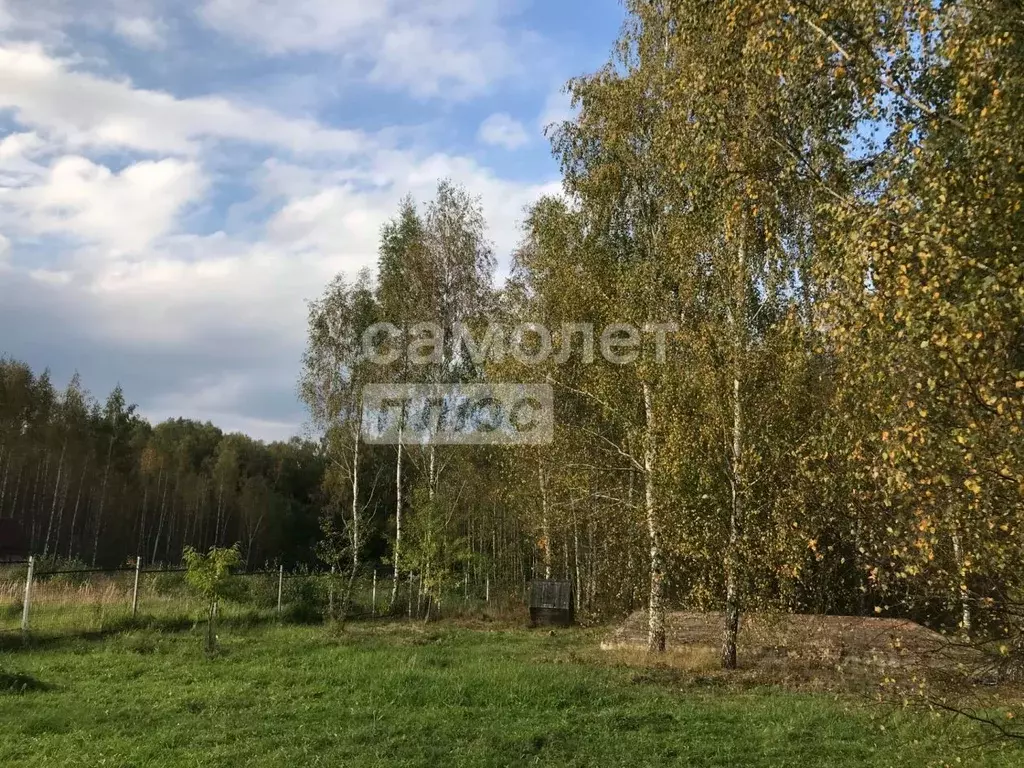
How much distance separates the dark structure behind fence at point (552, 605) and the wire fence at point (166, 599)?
2.28 m

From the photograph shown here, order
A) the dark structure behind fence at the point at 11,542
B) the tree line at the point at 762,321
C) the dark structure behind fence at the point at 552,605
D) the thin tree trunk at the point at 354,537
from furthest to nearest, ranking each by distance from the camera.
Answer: the dark structure behind fence at the point at 11,542, the dark structure behind fence at the point at 552,605, the thin tree trunk at the point at 354,537, the tree line at the point at 762,321

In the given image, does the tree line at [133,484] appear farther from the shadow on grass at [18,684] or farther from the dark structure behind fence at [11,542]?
the shadow on grass at [18,684]

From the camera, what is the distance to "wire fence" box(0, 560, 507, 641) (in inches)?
496

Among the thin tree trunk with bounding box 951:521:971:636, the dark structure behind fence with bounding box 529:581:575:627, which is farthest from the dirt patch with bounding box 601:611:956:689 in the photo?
the thin tree trunk with bounding box 951:521:971:636

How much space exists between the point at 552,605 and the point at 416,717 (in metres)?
11.1

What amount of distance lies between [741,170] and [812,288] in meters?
1.75

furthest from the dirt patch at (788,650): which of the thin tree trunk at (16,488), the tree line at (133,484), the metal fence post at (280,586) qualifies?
the thin tree trunk at (16,488)

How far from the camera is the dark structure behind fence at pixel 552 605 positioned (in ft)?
58.6

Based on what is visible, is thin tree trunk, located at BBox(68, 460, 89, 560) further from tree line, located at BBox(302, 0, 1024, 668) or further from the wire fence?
tree line, located at BBox(302, 0, 1024, 668)

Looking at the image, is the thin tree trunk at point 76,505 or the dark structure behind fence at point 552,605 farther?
the thin tree trunk at point 76,505

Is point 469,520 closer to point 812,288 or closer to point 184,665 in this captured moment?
point 184,665

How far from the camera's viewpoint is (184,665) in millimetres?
10305

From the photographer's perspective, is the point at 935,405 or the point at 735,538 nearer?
the point at 935,405

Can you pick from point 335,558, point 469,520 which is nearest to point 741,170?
point 335,558
